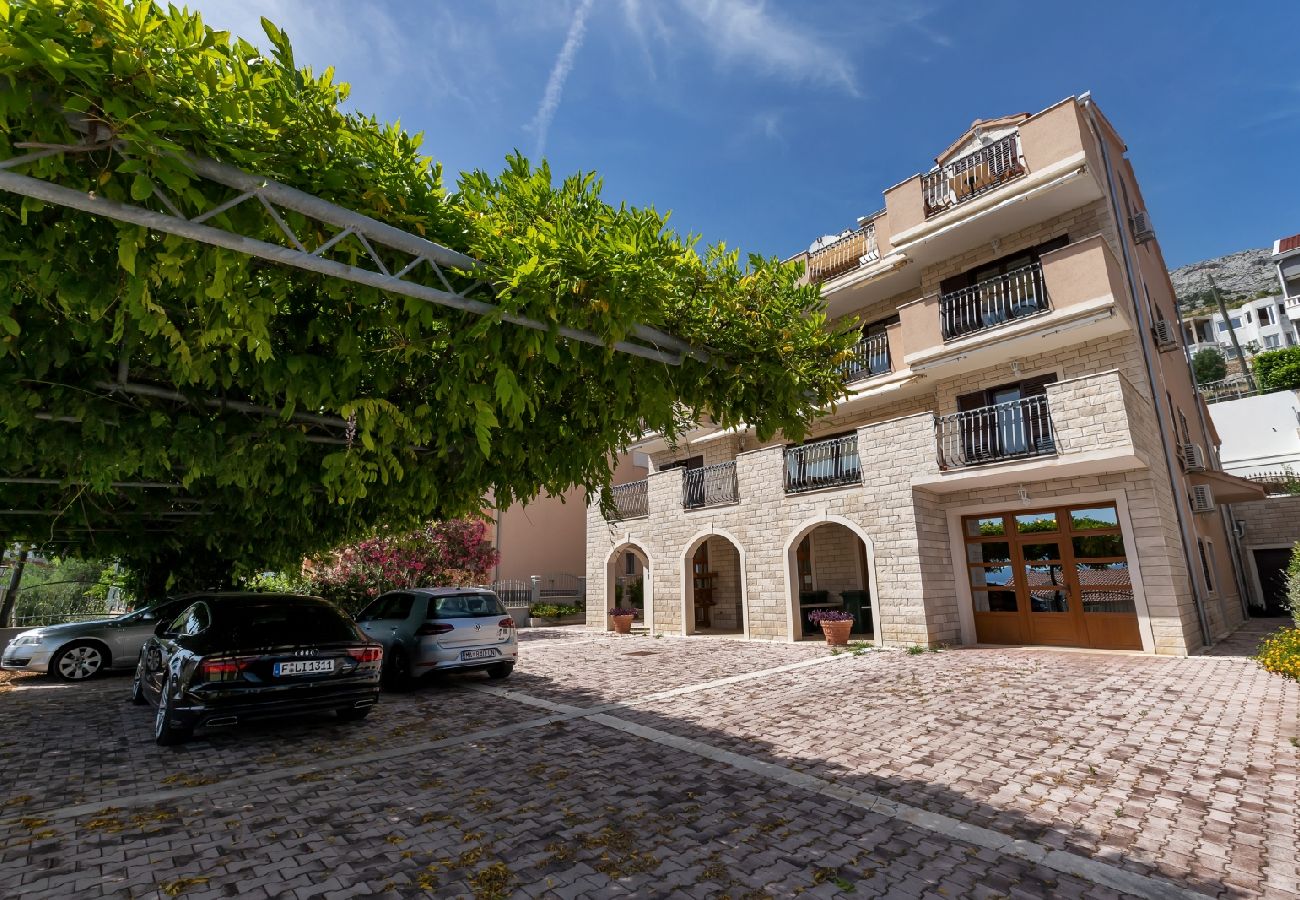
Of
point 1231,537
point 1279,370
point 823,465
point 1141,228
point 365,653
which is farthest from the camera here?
point 1279,370

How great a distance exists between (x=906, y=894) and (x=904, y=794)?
142 cm

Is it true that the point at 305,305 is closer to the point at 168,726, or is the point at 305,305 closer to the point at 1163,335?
the point at 168,726

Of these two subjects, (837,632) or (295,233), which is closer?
(295,233)

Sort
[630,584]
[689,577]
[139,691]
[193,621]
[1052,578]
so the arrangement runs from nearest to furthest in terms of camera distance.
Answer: [193,621] → [139,691] → [1052,578] → [689,577] → [630,584]

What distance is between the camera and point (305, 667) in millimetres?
5723

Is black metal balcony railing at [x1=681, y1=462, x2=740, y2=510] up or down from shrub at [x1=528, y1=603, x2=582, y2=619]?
up

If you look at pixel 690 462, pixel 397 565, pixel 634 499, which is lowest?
pixel 397 565

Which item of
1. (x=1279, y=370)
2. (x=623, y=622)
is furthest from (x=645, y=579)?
(x=1279, y=370)

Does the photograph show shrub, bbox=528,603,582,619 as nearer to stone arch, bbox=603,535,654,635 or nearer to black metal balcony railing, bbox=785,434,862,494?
stone arch, bbox=603,535,654,635

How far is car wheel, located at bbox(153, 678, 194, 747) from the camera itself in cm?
551

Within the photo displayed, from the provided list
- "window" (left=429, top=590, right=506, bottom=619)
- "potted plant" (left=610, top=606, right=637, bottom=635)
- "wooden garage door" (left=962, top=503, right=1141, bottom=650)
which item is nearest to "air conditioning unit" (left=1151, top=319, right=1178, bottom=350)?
"wooden garage door" (left=962, top=503, right=1141, bottom=650)

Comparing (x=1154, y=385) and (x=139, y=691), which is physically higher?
(x=1154, y=385)

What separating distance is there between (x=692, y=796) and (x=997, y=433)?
971cm

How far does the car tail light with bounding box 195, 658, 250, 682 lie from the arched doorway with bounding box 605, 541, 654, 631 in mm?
11781
